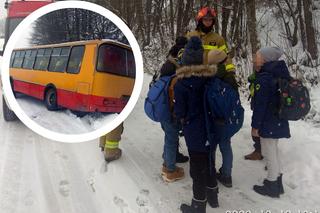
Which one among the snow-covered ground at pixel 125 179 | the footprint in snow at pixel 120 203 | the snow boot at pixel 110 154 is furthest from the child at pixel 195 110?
the snow boot at pixel 110 154

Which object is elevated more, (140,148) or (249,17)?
(249,17)

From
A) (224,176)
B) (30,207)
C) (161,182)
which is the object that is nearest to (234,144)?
(224,176)

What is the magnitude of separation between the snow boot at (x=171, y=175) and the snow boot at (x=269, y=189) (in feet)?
2.63

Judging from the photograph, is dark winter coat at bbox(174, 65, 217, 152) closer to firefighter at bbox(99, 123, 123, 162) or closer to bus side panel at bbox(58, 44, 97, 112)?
bus side panel at bbox(58, 44, 97, 112)

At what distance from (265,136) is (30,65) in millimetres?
2310

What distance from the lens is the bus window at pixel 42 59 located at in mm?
2168

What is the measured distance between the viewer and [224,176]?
12.1ft

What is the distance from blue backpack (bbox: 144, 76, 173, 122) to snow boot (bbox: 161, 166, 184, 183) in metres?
0.67

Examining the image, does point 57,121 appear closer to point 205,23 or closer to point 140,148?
point 205,23

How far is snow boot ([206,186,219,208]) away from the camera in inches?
128

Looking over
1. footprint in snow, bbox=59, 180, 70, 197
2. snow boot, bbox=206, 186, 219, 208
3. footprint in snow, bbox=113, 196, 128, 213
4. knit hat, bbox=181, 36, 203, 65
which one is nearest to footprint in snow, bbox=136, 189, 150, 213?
footprint in snow, bbox=113, 196, 128, 213

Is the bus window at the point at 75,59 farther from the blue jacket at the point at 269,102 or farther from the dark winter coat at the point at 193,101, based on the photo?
the blue jacket at the point at 269,102

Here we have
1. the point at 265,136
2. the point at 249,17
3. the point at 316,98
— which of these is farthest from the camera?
the point at 249,17

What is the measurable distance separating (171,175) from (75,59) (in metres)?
1.98
